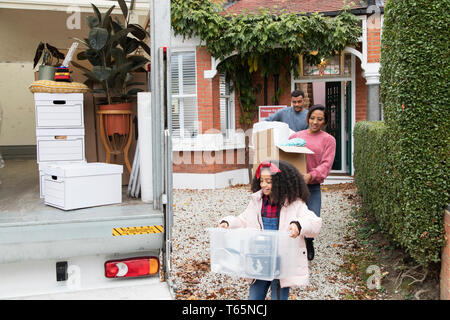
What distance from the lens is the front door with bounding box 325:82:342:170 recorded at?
11.9 meters

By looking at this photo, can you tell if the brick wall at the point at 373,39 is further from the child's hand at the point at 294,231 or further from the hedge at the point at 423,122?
the child's hand at the point at 294,231

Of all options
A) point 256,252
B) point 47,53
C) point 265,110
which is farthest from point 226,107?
point 256,252

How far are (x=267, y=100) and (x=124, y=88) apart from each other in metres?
6.95

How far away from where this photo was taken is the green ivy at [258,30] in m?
9.33

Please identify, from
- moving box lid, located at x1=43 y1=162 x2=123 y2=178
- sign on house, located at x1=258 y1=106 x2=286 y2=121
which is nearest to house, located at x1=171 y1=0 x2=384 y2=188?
sign on house, located at x1=258 y1=106 x2=286 y2=121

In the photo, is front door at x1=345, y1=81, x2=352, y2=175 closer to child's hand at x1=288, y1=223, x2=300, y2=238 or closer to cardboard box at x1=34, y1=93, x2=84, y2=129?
cardboard box at x1=34, y1=93, x2=84, y2=129

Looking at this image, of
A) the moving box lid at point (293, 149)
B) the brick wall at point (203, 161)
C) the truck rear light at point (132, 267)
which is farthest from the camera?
the brick wall at point (203, 161)

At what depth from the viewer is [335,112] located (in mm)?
12070

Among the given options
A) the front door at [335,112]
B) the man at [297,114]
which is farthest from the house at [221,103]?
the man at [297,114]

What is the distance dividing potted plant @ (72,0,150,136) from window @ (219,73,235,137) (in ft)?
20.4

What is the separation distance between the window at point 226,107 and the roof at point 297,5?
1693mm

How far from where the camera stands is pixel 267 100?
1131cm
